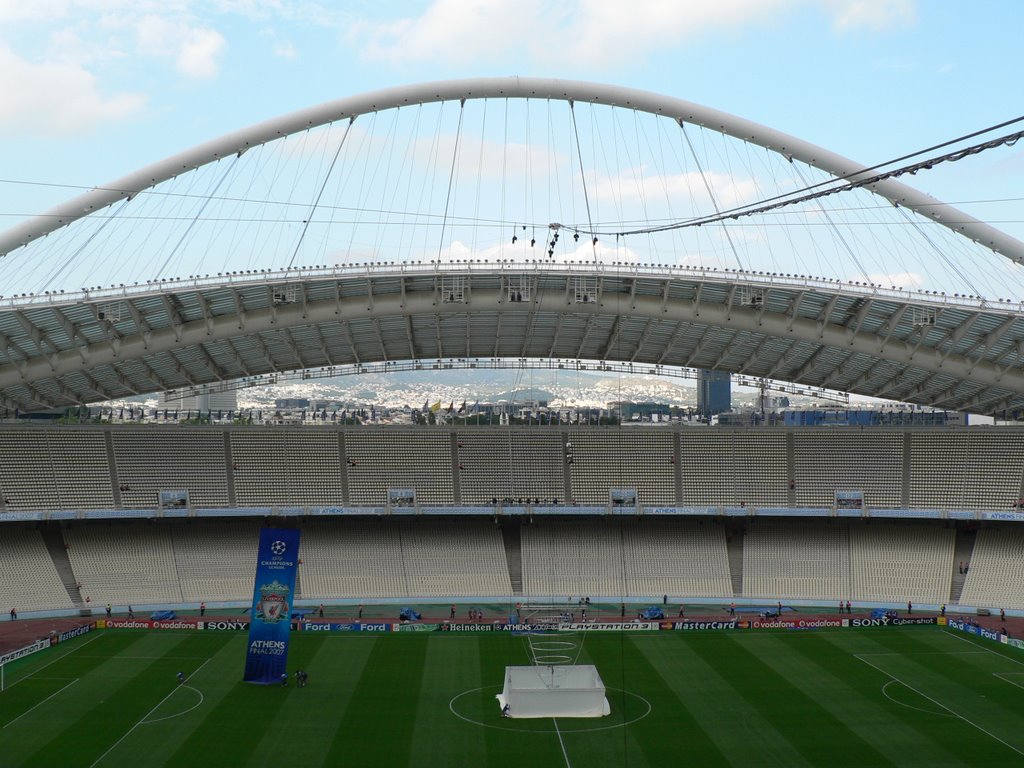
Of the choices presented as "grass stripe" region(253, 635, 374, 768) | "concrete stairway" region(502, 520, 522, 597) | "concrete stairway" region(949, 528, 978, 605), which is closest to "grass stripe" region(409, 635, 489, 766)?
"grass stripe" region(253, 635, 374, 768)

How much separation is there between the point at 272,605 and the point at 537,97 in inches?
901

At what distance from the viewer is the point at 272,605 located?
31.3m

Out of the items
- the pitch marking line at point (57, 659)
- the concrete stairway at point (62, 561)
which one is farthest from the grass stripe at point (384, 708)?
the concrete stairway at point (62, 561)

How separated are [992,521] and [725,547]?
13339mm

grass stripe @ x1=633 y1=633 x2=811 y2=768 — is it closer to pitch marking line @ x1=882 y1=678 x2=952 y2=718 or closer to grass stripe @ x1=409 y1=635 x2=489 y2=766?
pitch marking line @ x1=882 y1=678 x2=952 y2=718

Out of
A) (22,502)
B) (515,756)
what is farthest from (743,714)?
(22,502)

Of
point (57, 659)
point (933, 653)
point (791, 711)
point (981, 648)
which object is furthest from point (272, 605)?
point (981, 648)

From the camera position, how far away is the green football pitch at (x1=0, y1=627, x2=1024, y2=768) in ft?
84.7

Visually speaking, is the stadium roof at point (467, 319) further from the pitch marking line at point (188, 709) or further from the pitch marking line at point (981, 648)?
the pitch marking line at point (188, 709)

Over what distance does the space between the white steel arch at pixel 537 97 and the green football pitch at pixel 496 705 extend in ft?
A: 55.4

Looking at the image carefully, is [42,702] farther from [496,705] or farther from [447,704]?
[496,705]

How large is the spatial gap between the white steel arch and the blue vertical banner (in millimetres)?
15581

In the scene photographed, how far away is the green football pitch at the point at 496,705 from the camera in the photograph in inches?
1016

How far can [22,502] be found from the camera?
45.2 meters
